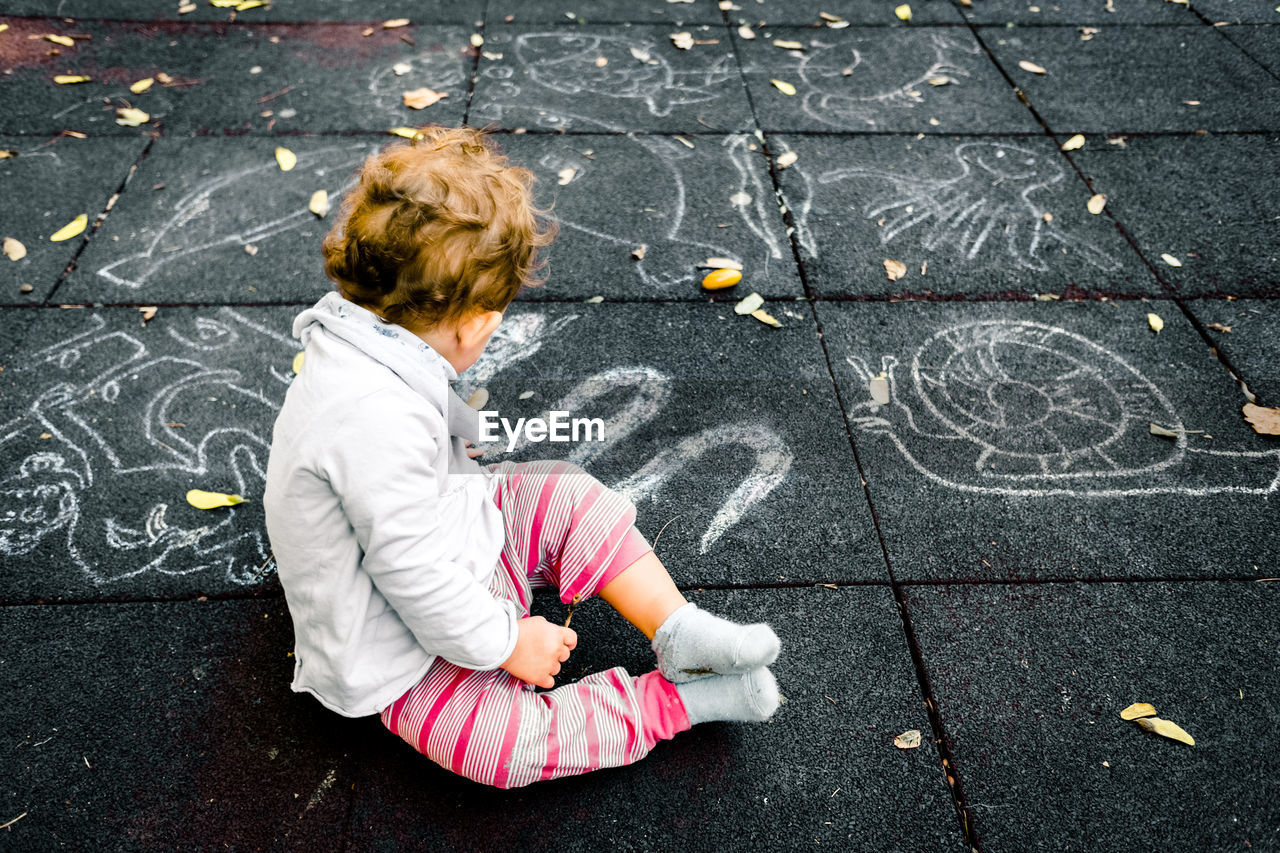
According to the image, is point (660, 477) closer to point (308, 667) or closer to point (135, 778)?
point (308, 667)

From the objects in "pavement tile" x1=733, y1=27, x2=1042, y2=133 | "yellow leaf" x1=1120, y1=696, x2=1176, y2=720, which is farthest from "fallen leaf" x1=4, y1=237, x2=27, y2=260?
"yellow leaf" x1=1120, y1=696, x2=1176, y2=720

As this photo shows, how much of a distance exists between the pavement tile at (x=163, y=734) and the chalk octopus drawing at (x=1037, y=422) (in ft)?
5.68

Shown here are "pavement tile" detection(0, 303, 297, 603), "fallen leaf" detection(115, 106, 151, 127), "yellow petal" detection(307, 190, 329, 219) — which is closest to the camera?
"pavement tile" detection(0, 303, 297, 603)

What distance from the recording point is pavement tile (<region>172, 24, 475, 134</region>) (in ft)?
12.0

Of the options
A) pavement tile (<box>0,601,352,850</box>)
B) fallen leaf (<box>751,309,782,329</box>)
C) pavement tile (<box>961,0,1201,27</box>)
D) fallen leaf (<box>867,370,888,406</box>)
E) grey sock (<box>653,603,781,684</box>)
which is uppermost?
pavement tile (<box>961,0,1201,27</box>)

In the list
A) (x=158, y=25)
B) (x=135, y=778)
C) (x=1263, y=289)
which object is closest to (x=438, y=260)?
(x=135, y=778)

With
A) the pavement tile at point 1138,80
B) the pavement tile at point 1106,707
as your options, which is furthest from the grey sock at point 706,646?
the pavement tile at point 1138,80

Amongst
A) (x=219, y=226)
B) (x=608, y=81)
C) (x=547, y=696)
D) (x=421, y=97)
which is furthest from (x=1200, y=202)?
(x=219, y=226)

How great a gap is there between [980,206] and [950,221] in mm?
172

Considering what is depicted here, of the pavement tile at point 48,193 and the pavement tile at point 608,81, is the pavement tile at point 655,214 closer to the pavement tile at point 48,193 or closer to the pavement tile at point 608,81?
the pavement tile at point 608,81

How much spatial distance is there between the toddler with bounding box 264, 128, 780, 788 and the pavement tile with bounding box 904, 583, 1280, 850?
543 mm

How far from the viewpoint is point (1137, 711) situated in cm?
183

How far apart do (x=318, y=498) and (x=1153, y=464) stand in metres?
2.25

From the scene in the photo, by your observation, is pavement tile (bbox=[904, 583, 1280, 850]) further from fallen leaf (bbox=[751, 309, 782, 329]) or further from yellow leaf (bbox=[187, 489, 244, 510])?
yellow leaf (bbox=[187, 489, 244, 510])
